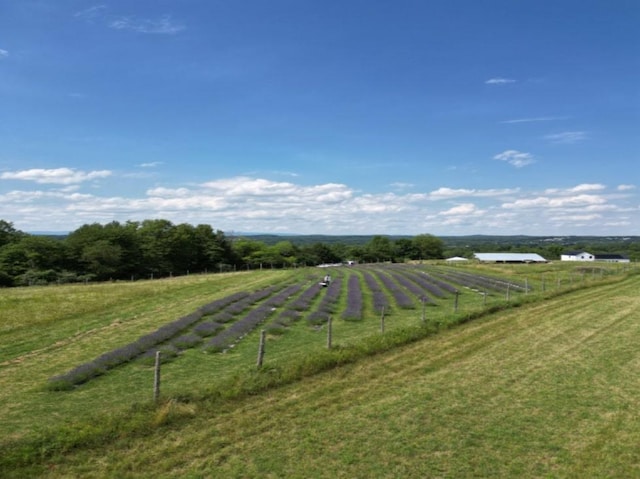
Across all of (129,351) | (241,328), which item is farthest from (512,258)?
(129,351)

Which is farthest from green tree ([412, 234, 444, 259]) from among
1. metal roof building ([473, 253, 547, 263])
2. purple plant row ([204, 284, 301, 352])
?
purple plant row ([204, 284, 301, 352])

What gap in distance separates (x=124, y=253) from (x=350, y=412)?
10365 cm

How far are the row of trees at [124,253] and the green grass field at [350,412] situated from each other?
68.1 m

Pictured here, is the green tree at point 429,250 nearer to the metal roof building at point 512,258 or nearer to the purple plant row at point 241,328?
the metal roof building at point 512,258

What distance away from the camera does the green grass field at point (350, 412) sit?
9938 millimetres

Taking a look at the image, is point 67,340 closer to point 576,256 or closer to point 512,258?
point 512,258

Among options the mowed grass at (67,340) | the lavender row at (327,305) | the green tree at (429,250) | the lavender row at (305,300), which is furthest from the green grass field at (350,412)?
the green tree at (429,250)

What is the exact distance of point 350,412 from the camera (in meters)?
12.9

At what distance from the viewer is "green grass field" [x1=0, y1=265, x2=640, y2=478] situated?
32.6 feet

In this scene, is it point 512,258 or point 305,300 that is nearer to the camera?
point 305,300

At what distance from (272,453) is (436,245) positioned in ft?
642

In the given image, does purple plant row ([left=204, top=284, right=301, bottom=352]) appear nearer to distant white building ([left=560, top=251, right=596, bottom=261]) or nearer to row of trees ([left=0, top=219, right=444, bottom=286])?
row of trees ([left=0, top=219, right=444, bottom=286])

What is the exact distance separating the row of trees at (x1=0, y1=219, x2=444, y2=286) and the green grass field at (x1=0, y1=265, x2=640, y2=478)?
6813cm

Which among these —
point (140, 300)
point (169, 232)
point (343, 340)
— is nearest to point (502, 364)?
point (343, 340)
